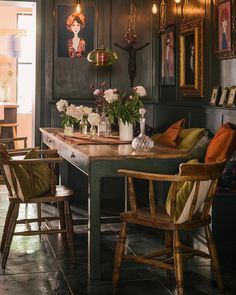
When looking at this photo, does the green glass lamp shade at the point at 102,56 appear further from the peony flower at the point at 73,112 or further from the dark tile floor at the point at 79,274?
the dark tile floor at the point at 79,274

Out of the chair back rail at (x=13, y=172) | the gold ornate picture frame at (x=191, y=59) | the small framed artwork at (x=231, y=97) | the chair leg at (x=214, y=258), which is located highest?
the gold ornate picture frame at (x=191, y=59)

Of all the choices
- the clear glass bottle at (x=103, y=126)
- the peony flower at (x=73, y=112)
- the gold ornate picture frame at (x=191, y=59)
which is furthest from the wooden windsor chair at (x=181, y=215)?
the gold ornate picture frame at (x=191, y=59)

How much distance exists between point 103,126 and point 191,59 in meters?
1.43

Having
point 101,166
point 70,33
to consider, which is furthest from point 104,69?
point 101,166

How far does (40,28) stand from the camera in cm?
738

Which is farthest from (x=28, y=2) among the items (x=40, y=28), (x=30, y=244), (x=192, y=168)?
(x=192, y=168)

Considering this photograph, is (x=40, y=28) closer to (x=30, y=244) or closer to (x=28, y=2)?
(x=28, y=2)

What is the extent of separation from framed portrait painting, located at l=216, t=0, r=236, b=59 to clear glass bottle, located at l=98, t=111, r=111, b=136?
1.25 m

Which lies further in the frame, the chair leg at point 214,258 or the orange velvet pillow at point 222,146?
the orange velvet pillow at point 222,146

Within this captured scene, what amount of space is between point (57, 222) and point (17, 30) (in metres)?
7.99

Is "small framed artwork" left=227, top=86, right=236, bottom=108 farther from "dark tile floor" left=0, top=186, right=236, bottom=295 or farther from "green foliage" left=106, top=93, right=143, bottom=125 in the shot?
"dark tile floor" left=0, top=186, right=236, bottom=295

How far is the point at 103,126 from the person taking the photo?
5.55 metres

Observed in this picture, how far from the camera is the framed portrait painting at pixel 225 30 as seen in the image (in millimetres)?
5309

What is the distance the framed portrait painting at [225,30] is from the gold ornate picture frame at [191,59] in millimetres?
419
